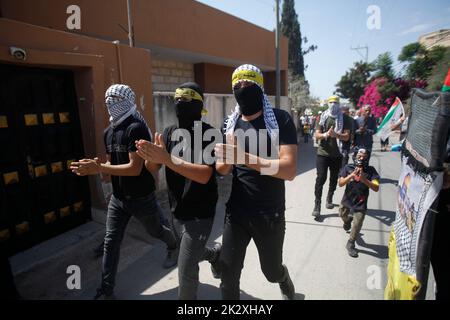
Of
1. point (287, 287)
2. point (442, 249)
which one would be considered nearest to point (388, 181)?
point (442, 249)

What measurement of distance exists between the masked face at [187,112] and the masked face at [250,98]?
36 centimetres

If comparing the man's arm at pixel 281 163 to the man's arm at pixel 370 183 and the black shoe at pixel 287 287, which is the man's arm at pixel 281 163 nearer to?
the black shoe at pixel 287 287

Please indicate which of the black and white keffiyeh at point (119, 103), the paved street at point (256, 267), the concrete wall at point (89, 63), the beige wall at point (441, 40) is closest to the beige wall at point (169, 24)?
the concrete wall at point (89, 63)

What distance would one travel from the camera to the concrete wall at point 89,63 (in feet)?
10.7

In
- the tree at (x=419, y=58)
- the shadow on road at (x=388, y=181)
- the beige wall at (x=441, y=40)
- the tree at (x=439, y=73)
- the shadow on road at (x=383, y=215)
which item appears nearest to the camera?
the shadow on road at (x=383, y=215)

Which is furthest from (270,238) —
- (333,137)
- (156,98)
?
(156,98)

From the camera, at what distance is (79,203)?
4.19 metres

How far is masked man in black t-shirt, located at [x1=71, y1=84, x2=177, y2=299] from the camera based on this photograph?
258cm

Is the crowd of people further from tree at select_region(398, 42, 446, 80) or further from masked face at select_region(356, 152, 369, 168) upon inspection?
tree at select_region(398, 42, 446, 80)

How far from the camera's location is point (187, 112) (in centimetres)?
227

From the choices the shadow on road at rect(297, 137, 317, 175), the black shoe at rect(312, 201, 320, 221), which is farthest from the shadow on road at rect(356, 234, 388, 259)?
the shadow on road at rect(297, 137, 317, 175)

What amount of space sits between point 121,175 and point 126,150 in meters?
0.24

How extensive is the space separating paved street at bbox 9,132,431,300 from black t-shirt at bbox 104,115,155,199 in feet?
3.37
